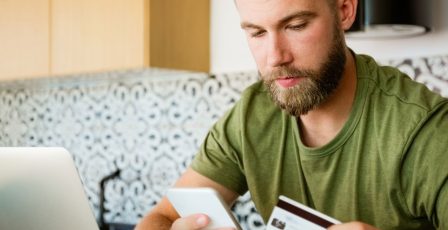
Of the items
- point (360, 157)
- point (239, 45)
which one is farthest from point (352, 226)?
point (239, 45)

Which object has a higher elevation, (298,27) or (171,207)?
(298,27)

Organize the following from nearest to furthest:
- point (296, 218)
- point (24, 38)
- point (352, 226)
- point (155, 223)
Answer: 1. point (352, 226)
2. point (296, 218)
3. point (155, 223)
4. point (24, 38)

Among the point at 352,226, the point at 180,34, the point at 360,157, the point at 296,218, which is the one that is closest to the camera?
the point at 352,226

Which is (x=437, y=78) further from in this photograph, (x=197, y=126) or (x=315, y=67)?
(x=197, y=126)

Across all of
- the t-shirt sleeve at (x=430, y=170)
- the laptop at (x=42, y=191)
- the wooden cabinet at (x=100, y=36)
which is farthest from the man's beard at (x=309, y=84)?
the wooden cabinet at (x=100, y=36)

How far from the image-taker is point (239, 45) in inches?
86.4

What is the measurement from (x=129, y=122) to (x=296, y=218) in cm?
162

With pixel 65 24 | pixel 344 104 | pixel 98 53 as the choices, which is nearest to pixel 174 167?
pixel 98 53

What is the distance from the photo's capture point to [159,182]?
2.43 meters

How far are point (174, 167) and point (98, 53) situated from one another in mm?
583

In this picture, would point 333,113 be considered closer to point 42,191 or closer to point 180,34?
point 42,191

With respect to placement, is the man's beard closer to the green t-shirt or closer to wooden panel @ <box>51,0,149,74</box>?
the green t-shirt

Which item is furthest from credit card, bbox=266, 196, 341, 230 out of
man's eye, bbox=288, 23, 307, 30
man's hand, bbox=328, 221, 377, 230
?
man's eye, bbox=288, 23, 307, 30

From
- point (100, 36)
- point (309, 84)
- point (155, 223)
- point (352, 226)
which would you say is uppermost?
point (100, 36)
